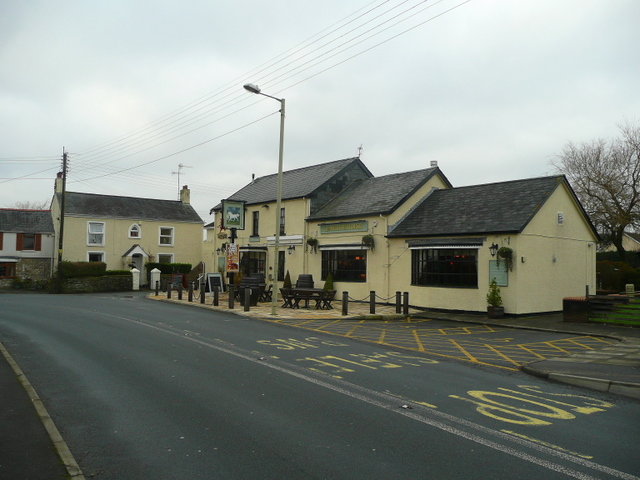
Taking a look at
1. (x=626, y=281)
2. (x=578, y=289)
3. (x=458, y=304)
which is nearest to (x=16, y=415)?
(x=458, y=304)

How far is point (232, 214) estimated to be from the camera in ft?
86.0

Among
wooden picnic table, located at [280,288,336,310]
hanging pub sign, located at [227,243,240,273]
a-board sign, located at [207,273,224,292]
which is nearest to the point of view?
wooden picnic table, located at [280,288,336,310]

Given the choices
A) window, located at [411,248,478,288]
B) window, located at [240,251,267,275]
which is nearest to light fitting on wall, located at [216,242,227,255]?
window, located at [240,251,267,275]

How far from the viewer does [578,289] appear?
22.7 metres

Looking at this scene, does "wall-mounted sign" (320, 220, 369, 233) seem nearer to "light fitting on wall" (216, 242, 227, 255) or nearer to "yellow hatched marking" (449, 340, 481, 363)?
"light fitting on wall" (216, 242, 227, 255)

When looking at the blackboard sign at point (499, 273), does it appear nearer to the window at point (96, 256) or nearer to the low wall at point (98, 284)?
the low wall at point (98, 284)

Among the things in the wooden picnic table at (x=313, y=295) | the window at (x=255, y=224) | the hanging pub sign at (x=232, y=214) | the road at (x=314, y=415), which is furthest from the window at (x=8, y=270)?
the road at (x=314, y=415)

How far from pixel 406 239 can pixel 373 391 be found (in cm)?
1568

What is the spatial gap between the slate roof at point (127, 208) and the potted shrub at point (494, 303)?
33.0 m

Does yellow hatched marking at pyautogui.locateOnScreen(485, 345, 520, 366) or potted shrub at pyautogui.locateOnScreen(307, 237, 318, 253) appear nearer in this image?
yellow hatched marking at pyautogui.locateOnScreen(485, 345, 520, 366)

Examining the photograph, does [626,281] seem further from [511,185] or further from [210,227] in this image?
[210,227]

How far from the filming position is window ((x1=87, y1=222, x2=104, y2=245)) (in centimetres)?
4122

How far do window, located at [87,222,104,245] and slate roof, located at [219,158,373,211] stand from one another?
12.3m

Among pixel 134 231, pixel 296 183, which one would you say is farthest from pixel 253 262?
pixel 134 231
